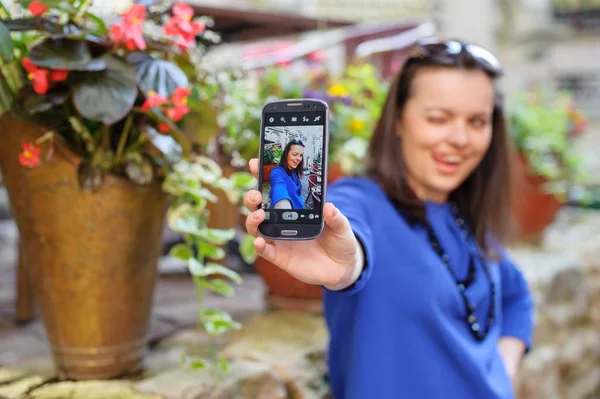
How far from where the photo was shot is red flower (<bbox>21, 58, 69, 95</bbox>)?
2.82 ft

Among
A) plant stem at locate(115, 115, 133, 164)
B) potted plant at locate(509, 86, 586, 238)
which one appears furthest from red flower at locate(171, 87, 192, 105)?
potted plant at locate(509, 86, 586, 238)

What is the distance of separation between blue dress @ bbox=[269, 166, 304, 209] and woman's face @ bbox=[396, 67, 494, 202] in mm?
515

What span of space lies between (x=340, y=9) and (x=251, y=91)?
6958 mm

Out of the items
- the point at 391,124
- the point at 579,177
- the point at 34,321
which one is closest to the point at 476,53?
the point at 391,124

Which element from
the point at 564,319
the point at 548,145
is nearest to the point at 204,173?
the point at 564,319

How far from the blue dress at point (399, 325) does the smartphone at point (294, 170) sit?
0.27m

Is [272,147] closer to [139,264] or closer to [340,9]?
[139,264]

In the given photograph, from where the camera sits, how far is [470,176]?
1.34m

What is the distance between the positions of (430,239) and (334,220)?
511mm

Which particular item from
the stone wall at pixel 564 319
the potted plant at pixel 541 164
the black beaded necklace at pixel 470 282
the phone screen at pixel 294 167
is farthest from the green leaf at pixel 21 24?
the potted plant at pixel 541 164

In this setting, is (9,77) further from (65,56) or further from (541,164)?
(541,164)

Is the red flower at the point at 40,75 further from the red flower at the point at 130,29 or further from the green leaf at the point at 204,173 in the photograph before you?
the green leaf at the point at 204,173

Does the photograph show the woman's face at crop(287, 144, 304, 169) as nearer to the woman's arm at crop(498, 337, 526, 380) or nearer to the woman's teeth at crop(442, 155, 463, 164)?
the woman's teeth at crop(442, 155, 463, 164)

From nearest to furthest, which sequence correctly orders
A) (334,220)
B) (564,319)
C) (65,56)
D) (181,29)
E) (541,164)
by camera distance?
(334,220)
(65,56)
(181,29)
(564,319)
(541,164)
